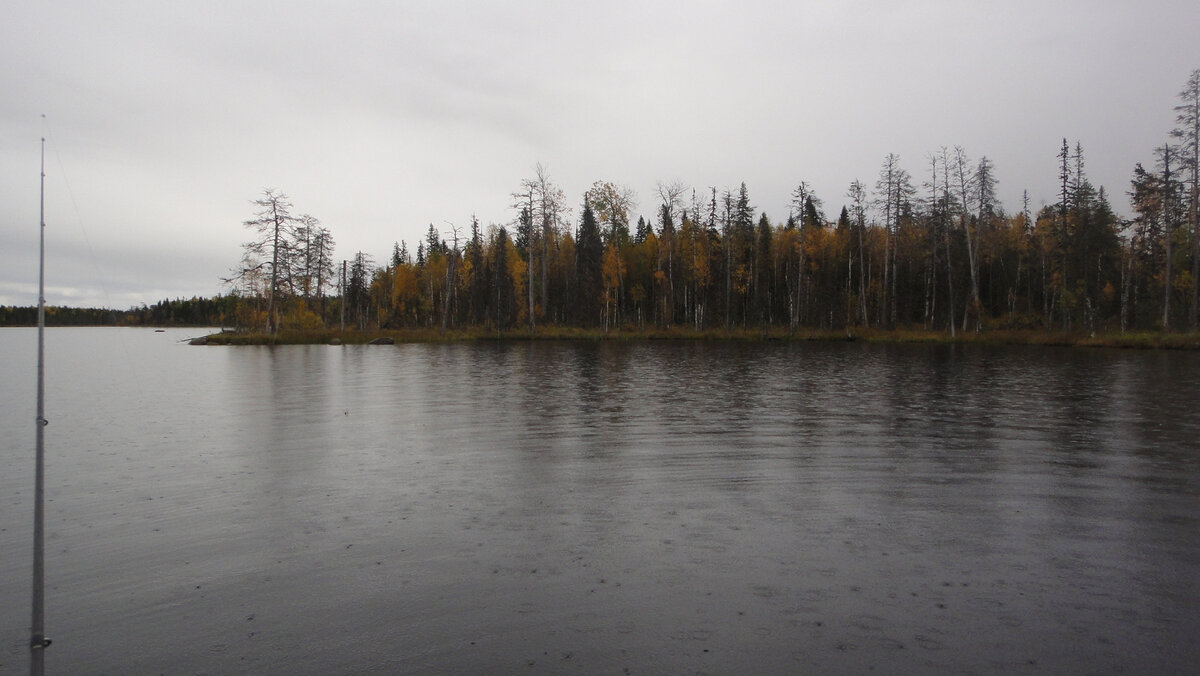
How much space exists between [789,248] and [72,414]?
74.3m

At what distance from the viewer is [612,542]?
25.3ft

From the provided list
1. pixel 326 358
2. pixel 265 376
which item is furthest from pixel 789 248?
pixel 265 376

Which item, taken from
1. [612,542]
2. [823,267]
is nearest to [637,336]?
[823,267]

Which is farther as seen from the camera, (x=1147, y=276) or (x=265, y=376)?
(x=1147, y=276)

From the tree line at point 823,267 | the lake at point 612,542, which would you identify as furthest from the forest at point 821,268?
the lake at point 612,542

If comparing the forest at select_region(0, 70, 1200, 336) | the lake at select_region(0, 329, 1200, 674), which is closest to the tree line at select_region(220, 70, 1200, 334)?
the forest at select_region(0, 70, 1200, 336)

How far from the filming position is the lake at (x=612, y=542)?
5270 mm

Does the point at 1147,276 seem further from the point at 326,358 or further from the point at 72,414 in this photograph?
the point at 72,414

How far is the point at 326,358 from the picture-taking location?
43938 millimetres

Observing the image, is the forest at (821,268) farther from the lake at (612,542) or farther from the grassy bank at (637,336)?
the lake at (612,542)

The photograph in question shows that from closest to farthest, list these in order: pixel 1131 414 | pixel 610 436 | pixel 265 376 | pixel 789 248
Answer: pixel 610 436 → pixel 1131 414 → pixel 265 376 → pixel 789 248

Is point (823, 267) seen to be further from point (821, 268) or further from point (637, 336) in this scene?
point (637, 336)

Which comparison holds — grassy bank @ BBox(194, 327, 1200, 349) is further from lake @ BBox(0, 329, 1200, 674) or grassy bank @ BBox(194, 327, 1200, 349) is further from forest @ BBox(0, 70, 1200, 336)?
lake @ BBox(0, 329, 1200, 674)

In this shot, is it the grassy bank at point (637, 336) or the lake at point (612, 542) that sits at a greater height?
the grassy bank at point (637, 336)
